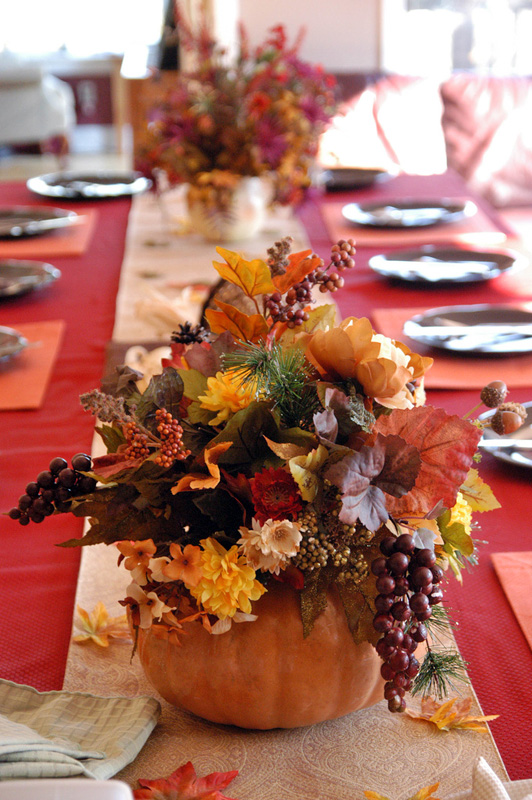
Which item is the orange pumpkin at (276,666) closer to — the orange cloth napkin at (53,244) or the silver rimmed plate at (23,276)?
the silver rimmed plate at (23,276)

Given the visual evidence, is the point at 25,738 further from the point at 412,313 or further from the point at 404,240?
the point at 404,240

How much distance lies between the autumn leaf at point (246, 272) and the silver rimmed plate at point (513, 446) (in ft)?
1.47

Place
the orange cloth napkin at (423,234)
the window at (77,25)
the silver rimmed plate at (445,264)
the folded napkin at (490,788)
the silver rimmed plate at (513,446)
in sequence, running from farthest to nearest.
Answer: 1. the window at (77,25)
2. the orange cloth napkin at (423,234)
3. the silver rimmed plate at (445,264)
4. the silver rimmed plate at (513,446)
5. the folded napkin at (490,788)

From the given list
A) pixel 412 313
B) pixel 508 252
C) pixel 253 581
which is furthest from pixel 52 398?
pixel 508 252

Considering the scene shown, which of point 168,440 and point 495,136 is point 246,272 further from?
point 495,136

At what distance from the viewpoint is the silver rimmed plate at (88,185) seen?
2586 millimetres

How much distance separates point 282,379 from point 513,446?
19.8 inches

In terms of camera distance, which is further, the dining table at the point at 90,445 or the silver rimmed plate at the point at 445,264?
the silver rimmed plate at the point at 445,264

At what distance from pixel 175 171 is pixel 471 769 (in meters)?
1.60

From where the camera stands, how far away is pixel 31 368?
55.5 inches

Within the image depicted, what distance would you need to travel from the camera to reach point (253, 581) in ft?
1.91

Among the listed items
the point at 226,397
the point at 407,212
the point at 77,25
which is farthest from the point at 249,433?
the point at 77,25

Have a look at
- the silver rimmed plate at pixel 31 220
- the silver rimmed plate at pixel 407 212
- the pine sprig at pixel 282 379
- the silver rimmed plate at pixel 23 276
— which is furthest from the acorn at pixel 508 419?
the silver rimmed plate at pixel 31 220

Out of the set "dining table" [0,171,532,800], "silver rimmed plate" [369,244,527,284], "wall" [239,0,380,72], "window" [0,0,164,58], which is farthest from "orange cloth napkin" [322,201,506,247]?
"window" [0,0,164,58]
